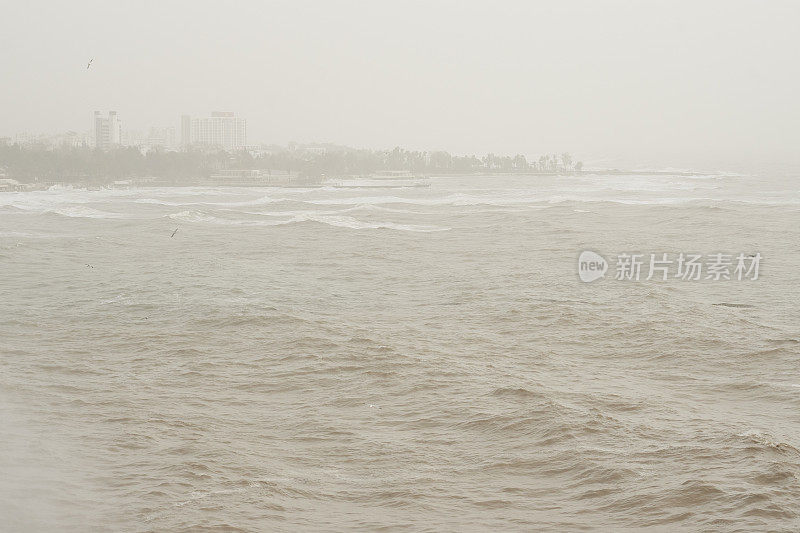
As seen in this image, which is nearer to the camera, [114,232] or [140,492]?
[140,492]

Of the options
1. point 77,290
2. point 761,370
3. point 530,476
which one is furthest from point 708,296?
point 77,290

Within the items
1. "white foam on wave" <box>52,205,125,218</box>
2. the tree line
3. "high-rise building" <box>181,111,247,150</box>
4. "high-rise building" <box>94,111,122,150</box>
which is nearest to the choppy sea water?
"white foam on wave" <box>52,205,125,218</box>

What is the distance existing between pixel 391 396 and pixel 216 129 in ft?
526

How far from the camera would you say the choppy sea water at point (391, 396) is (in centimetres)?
770

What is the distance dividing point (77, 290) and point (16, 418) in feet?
32.6

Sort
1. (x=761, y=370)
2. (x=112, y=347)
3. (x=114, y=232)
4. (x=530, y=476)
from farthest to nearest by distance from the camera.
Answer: (x=114, y=232)
(x=112, y=347)
(x=761, y=370)
(x=530, y=476)

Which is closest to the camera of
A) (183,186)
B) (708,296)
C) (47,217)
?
(708,296)

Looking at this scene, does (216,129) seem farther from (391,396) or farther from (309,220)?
(391,396)

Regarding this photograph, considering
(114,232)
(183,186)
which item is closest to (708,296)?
(114,232)

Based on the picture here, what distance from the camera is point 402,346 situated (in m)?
13.7

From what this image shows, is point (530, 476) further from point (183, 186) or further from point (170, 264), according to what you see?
point (183, 186)

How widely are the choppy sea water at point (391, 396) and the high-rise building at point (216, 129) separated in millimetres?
142958

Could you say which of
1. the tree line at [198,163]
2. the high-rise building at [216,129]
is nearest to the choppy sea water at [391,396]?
the tree line at [198,163]

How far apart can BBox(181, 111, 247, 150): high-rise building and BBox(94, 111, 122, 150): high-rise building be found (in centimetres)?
4497
